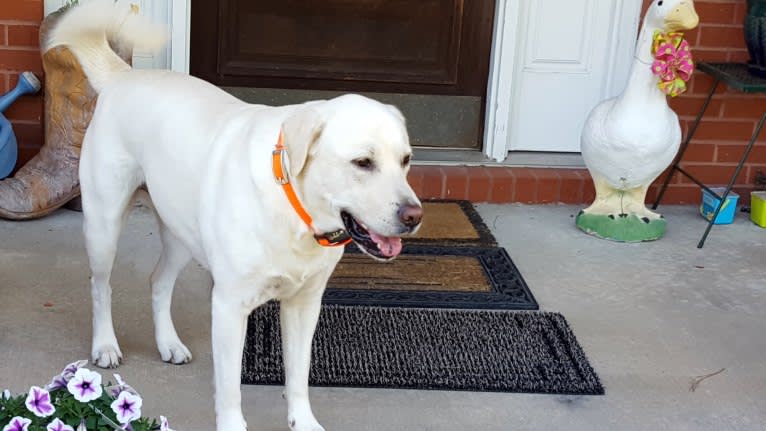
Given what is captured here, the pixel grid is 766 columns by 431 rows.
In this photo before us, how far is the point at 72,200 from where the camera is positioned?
504cm

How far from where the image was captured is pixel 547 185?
18.1 feet

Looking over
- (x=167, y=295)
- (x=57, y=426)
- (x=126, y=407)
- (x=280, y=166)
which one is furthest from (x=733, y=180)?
(x=57, y=426)

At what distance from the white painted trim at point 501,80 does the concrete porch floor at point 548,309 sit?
12.9 inches

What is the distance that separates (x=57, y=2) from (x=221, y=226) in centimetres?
258

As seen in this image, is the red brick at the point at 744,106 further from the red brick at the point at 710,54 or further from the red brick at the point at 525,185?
the red brick at the point at 525,185

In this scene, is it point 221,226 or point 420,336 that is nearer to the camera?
point 221,226

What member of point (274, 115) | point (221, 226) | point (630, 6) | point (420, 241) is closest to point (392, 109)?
point (274, 115)

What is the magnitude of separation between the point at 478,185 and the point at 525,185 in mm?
231

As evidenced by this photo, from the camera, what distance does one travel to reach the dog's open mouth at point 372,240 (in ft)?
8.73

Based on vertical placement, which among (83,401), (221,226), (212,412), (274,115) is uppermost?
(274,115)

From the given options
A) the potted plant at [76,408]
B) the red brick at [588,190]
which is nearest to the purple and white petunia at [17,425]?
the potted plant at [76,408]

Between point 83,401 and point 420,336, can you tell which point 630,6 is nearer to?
point 420,336

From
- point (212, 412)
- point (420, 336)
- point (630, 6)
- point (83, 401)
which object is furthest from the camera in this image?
point (630, 6)

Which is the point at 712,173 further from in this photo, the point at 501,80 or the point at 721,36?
the point at 501,80
